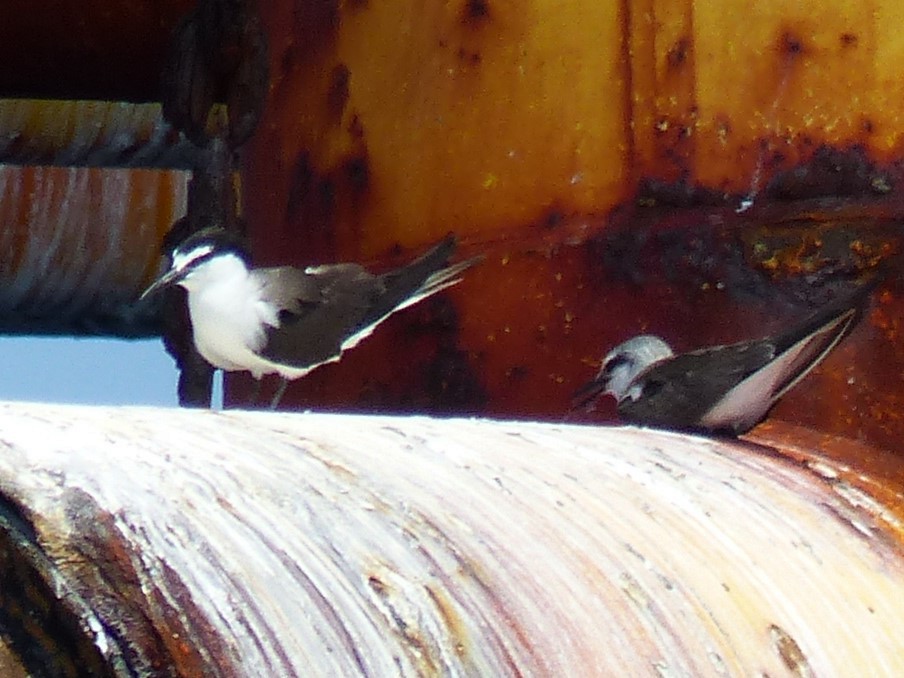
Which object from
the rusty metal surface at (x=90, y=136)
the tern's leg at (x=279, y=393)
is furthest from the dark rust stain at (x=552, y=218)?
the rusty metal surface at (x=90, y=136)

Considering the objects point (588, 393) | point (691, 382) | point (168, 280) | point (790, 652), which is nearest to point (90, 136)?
point (168, 280)

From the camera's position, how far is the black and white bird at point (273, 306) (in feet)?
10.7

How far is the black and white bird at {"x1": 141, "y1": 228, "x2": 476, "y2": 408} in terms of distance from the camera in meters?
3.27

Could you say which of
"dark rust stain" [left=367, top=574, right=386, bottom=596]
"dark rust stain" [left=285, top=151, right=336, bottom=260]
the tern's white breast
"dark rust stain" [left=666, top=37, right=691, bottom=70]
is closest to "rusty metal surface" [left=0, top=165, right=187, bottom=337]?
the tern's white breast

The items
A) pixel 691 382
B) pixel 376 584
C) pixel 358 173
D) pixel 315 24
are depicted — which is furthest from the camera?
pixel 315 24

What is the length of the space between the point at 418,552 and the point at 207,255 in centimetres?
221

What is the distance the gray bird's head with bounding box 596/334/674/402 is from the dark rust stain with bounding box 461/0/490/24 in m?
0.62

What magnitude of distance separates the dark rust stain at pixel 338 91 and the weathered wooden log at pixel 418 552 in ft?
3.80

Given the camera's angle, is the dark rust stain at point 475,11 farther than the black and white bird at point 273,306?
No

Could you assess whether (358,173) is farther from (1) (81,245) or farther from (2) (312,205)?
(1) (81,245)

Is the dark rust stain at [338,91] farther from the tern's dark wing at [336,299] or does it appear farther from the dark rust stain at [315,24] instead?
the tern's dark wing at [336,299]

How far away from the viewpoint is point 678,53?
2.80 meters

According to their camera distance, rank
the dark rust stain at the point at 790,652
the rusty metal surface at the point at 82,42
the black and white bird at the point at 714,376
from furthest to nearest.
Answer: the rusty metal surface at the point at 82,42
the black and white bird at the point at 714,376
the dark rust stain at the point at 790,652

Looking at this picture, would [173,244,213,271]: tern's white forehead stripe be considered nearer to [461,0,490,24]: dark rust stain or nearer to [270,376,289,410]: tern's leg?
[270,376,289,410]: tern's leg
